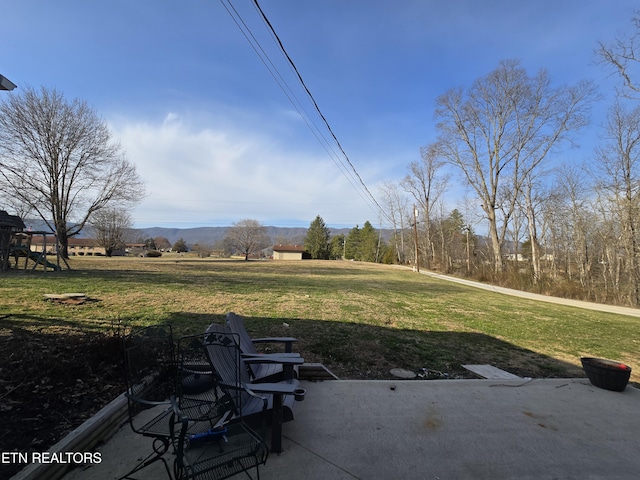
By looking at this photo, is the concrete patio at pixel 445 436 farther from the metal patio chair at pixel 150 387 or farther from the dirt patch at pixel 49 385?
the dirt patch at pixel 49 385

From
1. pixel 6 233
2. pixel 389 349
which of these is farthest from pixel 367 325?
pixel 6 233

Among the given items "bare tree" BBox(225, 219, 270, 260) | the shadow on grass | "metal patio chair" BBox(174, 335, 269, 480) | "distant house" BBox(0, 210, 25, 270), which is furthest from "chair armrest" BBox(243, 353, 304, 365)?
"bare tree" BBox(225, 219, 270, 260)

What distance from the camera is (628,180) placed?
17.6m

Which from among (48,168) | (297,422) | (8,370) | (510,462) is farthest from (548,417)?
(48,168)

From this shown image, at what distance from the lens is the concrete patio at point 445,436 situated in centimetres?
225

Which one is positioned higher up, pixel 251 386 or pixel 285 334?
pixel 251 386

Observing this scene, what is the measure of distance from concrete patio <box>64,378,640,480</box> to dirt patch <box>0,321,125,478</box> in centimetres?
45

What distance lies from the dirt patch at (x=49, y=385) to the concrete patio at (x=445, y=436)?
45 cm

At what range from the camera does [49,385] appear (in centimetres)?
311

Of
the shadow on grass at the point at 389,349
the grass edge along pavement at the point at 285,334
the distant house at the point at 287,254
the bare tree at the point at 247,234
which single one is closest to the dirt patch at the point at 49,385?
the grass edge along pavement at the point at 285,334

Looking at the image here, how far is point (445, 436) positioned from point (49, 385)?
3.82 metres

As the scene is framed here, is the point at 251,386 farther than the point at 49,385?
No

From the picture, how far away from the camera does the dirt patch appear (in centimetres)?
239

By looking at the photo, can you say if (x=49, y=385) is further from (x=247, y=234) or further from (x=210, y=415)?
(x=247, y=234)
